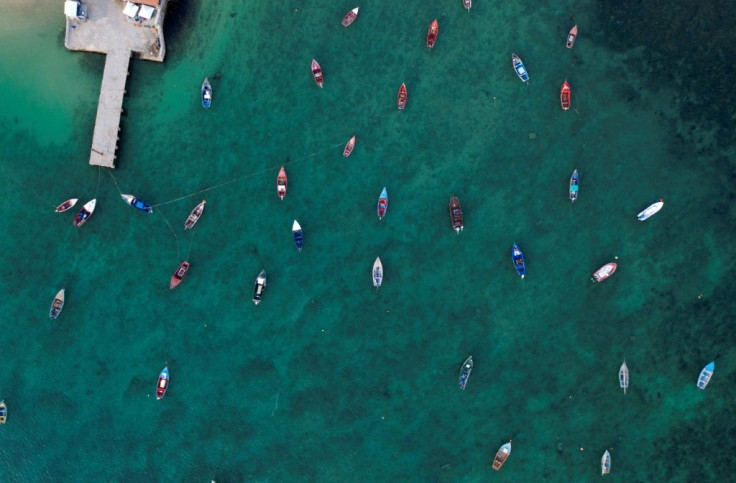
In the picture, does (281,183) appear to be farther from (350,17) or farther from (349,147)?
(350,17)

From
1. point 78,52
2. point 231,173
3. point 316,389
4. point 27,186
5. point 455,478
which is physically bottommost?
point 455,478

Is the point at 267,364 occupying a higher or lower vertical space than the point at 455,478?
higher

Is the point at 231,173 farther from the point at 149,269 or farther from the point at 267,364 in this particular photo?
the point at 267,364

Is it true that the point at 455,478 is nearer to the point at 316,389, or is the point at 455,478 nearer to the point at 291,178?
the point at 316,389

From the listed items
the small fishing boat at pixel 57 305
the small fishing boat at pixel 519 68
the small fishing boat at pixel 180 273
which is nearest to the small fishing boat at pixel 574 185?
the small fishing boat at pixel 519 68

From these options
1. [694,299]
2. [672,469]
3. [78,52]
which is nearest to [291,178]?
[78,52]

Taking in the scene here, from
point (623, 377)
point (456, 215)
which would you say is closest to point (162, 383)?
point (456, 215)

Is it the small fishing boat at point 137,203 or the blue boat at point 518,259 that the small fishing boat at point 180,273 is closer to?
the small fishing boat at point 137,203
